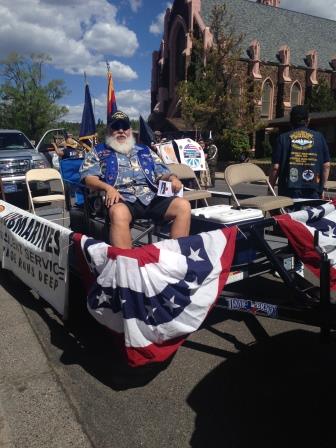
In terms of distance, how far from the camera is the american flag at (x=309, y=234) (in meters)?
3.10

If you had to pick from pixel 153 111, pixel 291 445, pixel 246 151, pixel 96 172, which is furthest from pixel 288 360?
pixel 153 111

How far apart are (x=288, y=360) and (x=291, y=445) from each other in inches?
34.4

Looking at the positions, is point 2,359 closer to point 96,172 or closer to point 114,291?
point 114,291

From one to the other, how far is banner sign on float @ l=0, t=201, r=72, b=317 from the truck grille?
20.3 feet

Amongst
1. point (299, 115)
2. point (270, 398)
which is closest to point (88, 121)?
point (299, 115)

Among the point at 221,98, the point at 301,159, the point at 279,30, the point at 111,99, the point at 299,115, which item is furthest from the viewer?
the point at 279,30

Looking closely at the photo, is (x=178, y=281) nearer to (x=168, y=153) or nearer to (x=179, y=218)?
(x=179, y=218)

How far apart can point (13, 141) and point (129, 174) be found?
8.61 m

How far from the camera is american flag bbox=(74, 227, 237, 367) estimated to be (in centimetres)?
249

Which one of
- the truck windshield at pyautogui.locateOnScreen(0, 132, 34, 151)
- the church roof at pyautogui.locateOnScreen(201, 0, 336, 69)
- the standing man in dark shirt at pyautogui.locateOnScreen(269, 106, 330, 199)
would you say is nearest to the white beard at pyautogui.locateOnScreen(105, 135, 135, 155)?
the standing man in dark shirt at pyautogui.locateOnScreen(269, 106, 330, 199)

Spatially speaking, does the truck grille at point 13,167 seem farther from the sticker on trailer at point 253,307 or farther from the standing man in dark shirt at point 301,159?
the sticker on trailer at point 253,307

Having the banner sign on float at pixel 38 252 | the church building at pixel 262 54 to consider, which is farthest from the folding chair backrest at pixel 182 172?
the church building at pixel 262 54

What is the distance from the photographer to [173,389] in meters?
2.70

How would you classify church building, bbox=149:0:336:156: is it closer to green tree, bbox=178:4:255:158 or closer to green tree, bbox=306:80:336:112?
green tree, bbox=306:80:336:112
